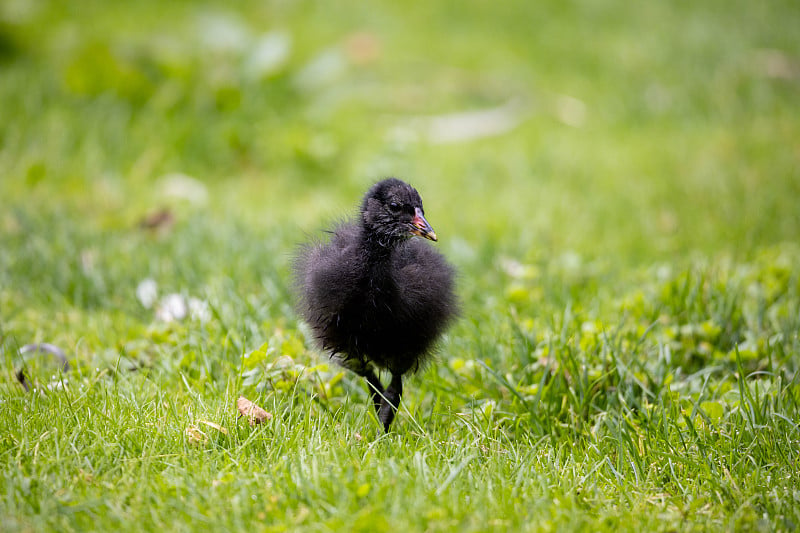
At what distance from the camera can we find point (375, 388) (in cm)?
302

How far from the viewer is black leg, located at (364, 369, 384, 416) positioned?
120 inches

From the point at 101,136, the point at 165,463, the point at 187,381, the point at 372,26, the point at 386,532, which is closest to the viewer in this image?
the point at 386,532

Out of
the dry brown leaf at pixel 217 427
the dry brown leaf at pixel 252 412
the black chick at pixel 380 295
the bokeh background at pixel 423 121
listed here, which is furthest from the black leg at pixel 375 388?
the bokeh background at pixel 423 121

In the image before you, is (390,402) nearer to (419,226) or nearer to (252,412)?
(252,412)

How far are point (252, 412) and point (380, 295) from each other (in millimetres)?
711

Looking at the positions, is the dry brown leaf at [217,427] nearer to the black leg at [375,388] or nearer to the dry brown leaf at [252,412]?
the dry brown leaf at [252,412]

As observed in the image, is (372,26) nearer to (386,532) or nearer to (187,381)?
(187,381)

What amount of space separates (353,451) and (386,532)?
50 centimetres

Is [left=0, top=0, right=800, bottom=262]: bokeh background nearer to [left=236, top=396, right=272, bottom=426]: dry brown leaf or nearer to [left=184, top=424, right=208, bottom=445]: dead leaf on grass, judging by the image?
[left=236, top=396, right=272, bottom=426]: dry brown leaf

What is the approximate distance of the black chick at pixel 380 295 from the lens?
287 centimetres

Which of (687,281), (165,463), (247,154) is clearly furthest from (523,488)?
(247,154)

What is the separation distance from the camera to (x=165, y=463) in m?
2.60

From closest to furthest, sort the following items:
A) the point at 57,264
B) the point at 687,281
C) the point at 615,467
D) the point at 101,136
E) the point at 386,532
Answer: the point at 386,532
the point at 615,467
the point at 687,281
the point at 57,264
the point at 101,136

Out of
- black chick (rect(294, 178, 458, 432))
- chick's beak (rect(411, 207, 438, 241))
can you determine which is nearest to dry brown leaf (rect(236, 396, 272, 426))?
black chick (rect(294, 178, 458, 432))
